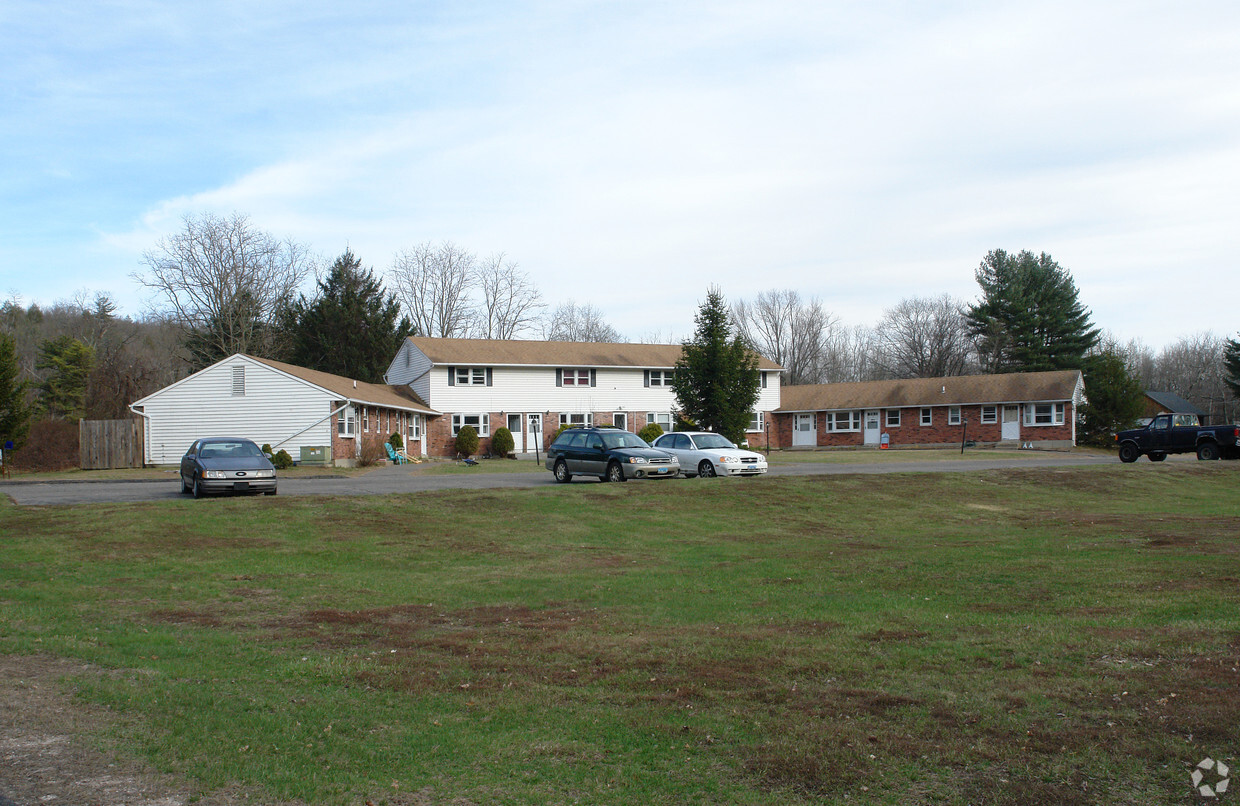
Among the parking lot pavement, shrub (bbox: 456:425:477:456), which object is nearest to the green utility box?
the parking lot pavement

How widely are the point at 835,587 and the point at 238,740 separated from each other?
7.25 m

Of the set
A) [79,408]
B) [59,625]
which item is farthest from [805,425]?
[59,625]

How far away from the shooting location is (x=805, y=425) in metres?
60.4

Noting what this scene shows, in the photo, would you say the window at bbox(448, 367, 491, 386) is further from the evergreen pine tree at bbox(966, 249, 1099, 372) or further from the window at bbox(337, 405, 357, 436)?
the evergreen pine tree at bbox(966, 249, 1099, 372)

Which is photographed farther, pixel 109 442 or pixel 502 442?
pixel 502 442

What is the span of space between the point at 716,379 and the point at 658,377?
15242mm

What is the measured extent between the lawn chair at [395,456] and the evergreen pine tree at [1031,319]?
48.6 m

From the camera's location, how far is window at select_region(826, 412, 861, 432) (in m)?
59.0

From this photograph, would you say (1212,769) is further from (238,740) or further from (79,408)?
(79,408)

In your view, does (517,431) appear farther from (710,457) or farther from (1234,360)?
(1234,360)

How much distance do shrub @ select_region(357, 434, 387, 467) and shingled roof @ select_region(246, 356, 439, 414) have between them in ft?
5.14

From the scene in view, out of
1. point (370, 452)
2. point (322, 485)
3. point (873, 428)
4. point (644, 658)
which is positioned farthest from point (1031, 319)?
point (644, 658)

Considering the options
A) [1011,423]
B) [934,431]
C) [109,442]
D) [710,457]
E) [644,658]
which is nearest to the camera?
[644,658]

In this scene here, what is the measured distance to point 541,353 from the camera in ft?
171
